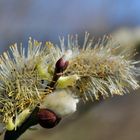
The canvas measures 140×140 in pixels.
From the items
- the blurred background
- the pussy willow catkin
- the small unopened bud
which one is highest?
the blurred background

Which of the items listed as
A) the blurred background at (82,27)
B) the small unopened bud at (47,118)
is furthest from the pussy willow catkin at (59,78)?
the blurred background at (82,27)

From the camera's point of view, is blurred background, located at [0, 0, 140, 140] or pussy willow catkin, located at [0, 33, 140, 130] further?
blurred background, located at [0, 0, 140, 140]

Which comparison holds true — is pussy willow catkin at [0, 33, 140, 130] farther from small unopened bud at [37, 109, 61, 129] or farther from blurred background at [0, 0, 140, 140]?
blurred background at [0, 0, 140, 140]

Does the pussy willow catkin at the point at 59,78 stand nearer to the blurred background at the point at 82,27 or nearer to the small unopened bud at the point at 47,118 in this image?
the small unopened bud at the point at 47,118

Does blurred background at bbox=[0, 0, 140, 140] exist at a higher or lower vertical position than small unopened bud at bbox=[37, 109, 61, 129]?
higher

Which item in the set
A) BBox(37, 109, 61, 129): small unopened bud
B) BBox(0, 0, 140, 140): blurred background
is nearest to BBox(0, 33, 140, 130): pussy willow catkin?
BBox(37, 109, 61, 129): small unopened bud

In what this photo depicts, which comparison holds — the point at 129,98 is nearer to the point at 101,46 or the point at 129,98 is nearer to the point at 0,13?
the point at 0,13
